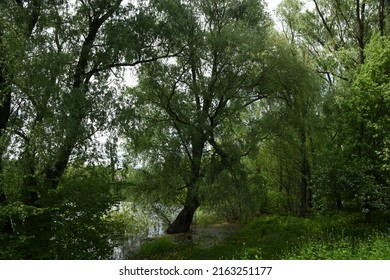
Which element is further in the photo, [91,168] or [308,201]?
[308,201]

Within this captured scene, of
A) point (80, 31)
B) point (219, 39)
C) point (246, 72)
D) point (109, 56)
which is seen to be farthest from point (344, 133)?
point (80, 31)

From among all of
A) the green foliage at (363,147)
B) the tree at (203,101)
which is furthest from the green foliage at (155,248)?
the green foliage at (363,147)

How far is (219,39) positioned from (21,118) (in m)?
7.87

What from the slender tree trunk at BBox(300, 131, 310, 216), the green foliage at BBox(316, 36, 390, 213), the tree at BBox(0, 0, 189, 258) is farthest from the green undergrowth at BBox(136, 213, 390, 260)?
the tree at BBox(0, 0, 189, 258)

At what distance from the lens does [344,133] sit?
47.9ft

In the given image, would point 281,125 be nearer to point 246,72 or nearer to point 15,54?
point 246,72

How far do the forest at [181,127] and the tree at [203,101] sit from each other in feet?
0.20

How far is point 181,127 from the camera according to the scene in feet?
48.0

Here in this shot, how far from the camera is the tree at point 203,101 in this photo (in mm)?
14320

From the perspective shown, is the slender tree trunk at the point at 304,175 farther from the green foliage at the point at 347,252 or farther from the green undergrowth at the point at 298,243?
the green foliage at the point at 347,252

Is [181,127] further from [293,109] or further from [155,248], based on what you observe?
[293,109]

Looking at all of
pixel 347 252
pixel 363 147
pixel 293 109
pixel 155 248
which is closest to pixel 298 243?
pixel 347 252

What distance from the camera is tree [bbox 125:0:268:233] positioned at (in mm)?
14320

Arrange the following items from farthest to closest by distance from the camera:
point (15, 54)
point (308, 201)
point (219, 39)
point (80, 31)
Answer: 1. point (308, 201)
2. point (219, 39)
3. point (80, 31)
4. point (15, 54)
